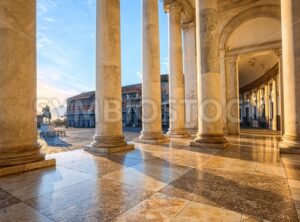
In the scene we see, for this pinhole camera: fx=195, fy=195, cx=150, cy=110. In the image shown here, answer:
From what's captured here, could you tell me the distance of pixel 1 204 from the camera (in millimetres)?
5387

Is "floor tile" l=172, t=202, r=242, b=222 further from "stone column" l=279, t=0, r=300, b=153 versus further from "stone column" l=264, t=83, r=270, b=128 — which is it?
"stone column" l=264, t=83, r=270, b=128

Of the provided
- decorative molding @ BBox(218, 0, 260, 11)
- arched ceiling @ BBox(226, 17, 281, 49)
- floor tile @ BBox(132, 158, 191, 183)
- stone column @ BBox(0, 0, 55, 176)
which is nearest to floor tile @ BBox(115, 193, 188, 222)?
floor tile @ BBox(132, 158, 191, 183)

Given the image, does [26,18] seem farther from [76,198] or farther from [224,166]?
[224,166]

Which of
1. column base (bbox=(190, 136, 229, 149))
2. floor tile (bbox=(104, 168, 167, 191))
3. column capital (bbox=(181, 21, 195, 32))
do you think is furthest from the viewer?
column capital (bbox=(181, 21, 195, 32))

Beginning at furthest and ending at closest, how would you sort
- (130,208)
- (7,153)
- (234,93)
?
(234,93), (7,153), (130,208)

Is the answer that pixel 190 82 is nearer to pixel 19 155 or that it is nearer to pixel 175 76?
pixel 175 76

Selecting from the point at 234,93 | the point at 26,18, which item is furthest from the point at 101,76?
the point at 234,93

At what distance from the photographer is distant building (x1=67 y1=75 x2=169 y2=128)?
8550 centimetres

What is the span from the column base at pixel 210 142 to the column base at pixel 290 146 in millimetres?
3753

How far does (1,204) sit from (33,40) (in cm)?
760

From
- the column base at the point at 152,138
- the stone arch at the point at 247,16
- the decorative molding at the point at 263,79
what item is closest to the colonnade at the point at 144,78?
the column base at the point at 152,138

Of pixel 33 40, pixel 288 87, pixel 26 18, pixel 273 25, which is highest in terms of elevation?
pixel 273 25

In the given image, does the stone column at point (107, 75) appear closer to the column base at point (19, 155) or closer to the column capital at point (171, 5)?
the column base at point (19, 155)

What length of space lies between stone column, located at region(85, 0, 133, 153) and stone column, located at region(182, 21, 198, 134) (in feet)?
43.0
